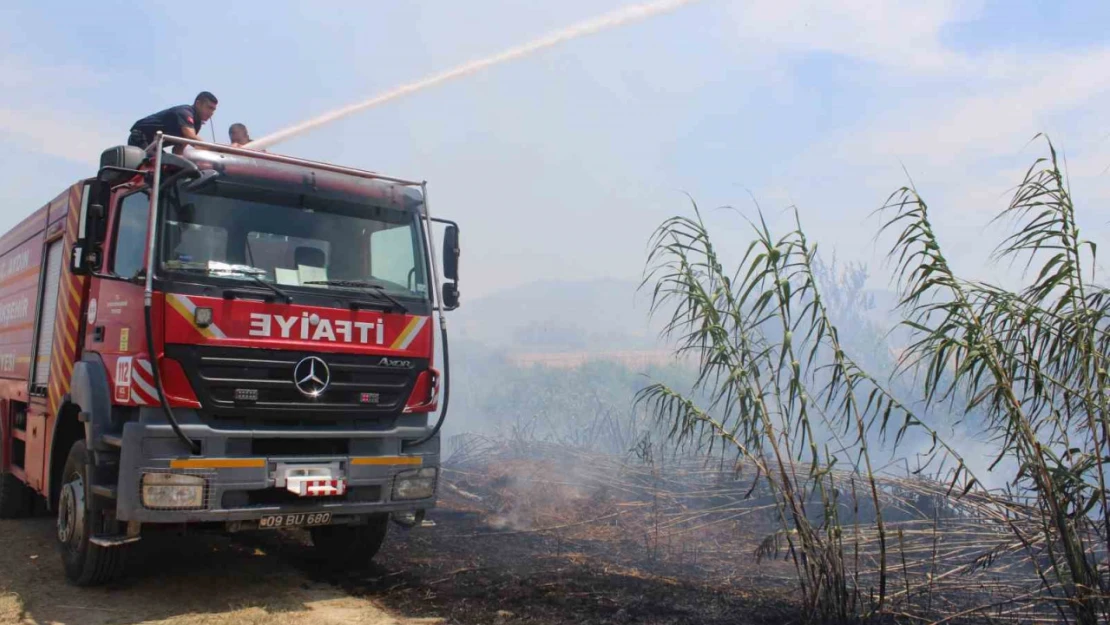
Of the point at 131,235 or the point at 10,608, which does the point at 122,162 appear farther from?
the point at 10,608

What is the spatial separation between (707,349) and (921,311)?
51.5 inches

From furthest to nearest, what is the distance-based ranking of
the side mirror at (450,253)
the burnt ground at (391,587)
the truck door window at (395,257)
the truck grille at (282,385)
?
the side mirror at (450,253) < the truck door window at (395,257) < the burnt ground at (391,587) < the truck grille at (282,385)

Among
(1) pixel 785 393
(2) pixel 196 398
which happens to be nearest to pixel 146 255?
(2) pixel 196 398

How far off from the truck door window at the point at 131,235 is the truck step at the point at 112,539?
5.56 ft

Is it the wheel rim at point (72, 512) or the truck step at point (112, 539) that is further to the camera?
the wheel rim at point (72, 512)

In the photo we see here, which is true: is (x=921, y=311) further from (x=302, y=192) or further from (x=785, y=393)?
(x=302, y=192)

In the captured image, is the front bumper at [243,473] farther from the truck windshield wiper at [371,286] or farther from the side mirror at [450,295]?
the side mirror at [450,295]

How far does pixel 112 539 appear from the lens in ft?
17.4

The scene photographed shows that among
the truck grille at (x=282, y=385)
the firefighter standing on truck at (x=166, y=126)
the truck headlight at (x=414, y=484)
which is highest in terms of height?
the firefighter standing on truck at (x=166, y=126)

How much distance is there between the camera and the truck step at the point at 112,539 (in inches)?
206

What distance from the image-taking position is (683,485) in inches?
381

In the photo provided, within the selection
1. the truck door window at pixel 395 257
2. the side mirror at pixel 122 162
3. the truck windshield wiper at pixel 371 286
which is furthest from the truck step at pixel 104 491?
the truck door window at pixel 395 257

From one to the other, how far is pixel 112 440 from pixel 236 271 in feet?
4.29

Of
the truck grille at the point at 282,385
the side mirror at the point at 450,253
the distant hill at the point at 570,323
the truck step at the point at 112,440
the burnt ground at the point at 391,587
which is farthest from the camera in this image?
the distant hill at the point at 570,323
